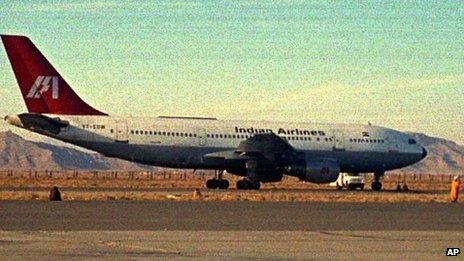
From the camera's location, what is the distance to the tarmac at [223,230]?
738 inches

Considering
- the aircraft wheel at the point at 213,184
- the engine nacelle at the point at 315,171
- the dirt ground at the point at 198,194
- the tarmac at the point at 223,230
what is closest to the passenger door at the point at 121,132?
the dirt ground at the point at 198,194

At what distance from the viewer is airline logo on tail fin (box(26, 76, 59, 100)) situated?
57.0 metres

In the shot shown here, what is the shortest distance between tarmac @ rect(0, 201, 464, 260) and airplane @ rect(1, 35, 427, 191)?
62.8ft

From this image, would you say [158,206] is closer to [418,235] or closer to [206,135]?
[418,235]

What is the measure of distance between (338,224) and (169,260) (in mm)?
10739

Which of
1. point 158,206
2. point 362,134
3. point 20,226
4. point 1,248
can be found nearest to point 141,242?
point 1,248

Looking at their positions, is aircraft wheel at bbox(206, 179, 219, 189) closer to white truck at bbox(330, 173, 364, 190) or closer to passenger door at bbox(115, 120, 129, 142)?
passenger door at bbox(115, 120, 129, 142)

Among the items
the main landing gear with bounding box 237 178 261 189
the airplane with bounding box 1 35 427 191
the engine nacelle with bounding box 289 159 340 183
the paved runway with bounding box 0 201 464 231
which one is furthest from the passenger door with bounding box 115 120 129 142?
the paved runway with bounding box 0 201 464 231

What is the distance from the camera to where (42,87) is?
5728cm

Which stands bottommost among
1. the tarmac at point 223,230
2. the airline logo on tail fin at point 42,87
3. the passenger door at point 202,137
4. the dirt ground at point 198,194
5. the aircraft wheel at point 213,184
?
the tarmac at point 223,230

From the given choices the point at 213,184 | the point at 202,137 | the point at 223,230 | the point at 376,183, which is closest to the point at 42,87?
the point at 202,137

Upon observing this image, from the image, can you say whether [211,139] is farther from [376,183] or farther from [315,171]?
[376,183]

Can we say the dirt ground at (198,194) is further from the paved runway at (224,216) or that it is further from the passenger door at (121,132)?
Answer: the paved runway at (224,216)

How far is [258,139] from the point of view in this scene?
58.0 metres
